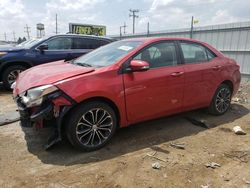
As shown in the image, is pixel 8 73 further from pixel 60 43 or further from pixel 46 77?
pixel 46 77

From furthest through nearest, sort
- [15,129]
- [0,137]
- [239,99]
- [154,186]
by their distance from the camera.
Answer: [239,99]
[15,129]
[0,137]
[154,186]

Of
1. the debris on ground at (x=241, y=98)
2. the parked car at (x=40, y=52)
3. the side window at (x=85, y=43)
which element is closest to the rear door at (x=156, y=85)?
the debris on ground at (x=241, y=98)

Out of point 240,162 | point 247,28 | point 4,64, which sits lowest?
point 240,162

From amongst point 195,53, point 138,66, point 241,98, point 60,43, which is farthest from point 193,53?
point 60,43

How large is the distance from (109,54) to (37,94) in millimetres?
1428

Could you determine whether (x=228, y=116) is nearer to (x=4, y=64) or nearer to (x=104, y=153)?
(x=104, y=153)

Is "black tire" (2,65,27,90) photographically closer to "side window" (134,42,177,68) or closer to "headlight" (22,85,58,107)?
"headlight" (22,85,58,107)

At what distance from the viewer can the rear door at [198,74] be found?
465 centimetres

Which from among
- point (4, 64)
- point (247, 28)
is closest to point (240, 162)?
point (4, 64)

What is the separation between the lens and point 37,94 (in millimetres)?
3436

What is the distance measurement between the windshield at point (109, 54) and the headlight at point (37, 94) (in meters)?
0.95

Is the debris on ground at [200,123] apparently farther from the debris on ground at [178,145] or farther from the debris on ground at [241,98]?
the debris on ground at [241,98]

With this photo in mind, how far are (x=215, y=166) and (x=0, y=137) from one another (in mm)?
3242

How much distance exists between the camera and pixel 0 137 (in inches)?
164
